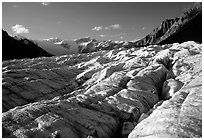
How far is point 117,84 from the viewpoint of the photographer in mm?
28031

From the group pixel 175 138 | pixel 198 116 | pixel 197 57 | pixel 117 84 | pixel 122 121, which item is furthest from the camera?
pixel 197 57

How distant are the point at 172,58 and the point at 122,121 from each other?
95.2 ft

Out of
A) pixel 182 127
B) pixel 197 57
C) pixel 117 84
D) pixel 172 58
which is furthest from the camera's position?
pixel 172 58

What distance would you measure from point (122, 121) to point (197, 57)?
83.8ft

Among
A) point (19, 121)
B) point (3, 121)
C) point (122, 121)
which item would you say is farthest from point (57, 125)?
point (122, 121)

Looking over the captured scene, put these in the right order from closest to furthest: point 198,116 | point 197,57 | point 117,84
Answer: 1. point 198,116
2. point 117,84
3. point 197,57

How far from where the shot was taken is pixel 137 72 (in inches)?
1387

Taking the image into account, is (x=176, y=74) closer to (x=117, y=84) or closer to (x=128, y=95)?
(x=117, y=84)

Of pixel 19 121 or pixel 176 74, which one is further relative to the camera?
pixel 176 74

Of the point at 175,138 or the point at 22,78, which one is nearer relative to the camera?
the point at 175,138

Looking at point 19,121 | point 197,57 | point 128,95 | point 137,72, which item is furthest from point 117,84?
point 197,57

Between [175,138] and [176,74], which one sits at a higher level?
[175,138]

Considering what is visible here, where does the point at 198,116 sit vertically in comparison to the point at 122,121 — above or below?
above

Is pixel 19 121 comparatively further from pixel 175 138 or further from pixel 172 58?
pixel 172 58
